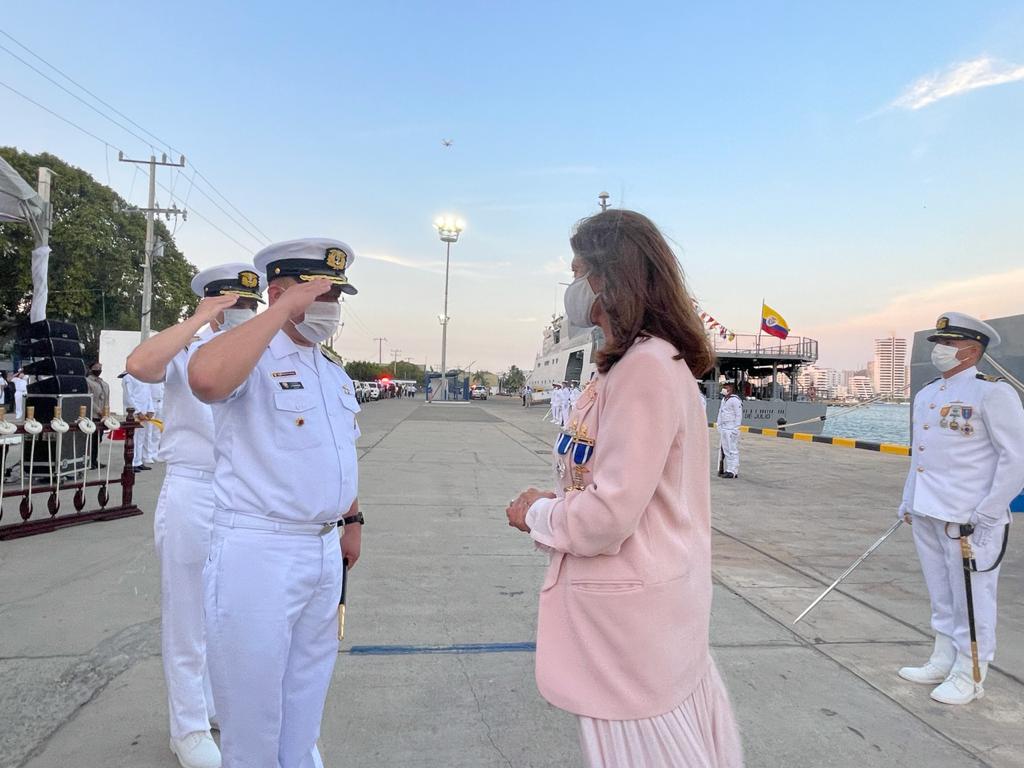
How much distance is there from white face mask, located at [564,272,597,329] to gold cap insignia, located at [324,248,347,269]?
2.63 feet

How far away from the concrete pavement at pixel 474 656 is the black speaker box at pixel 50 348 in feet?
→ 12.0

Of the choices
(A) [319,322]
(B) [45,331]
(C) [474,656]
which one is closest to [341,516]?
(A) [319,322]

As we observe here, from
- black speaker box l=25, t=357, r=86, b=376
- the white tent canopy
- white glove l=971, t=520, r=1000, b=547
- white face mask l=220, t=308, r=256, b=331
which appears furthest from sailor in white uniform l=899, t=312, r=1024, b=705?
black speaker box l=25, t=357, r=86, b=376

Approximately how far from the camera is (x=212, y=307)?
216cm

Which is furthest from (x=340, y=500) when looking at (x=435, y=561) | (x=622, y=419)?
(x=435, y=561)

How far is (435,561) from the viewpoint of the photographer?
538cm

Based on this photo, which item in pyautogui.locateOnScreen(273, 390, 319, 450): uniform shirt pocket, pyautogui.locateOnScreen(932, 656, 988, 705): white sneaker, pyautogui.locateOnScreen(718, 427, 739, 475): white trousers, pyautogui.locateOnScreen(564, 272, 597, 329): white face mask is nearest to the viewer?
pyautogui.locateOnScreen(564, 272, 597, 329): white face mask

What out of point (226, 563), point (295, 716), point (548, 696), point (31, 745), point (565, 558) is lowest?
point (31, 745)

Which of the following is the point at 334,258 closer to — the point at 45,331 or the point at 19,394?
the point at 45,331

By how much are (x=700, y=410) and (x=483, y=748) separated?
195cm

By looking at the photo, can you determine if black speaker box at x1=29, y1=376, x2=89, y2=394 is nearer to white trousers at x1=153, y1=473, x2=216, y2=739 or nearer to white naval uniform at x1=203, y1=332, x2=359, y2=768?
white trousers at x1=153, y1=473, x2=216, y2=739

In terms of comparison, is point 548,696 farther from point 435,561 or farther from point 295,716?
point 435,561

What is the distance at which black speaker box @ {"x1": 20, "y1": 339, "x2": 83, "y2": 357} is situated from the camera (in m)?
8.48

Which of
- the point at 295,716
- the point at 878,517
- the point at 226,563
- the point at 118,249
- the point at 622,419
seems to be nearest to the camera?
the point at 622,419
